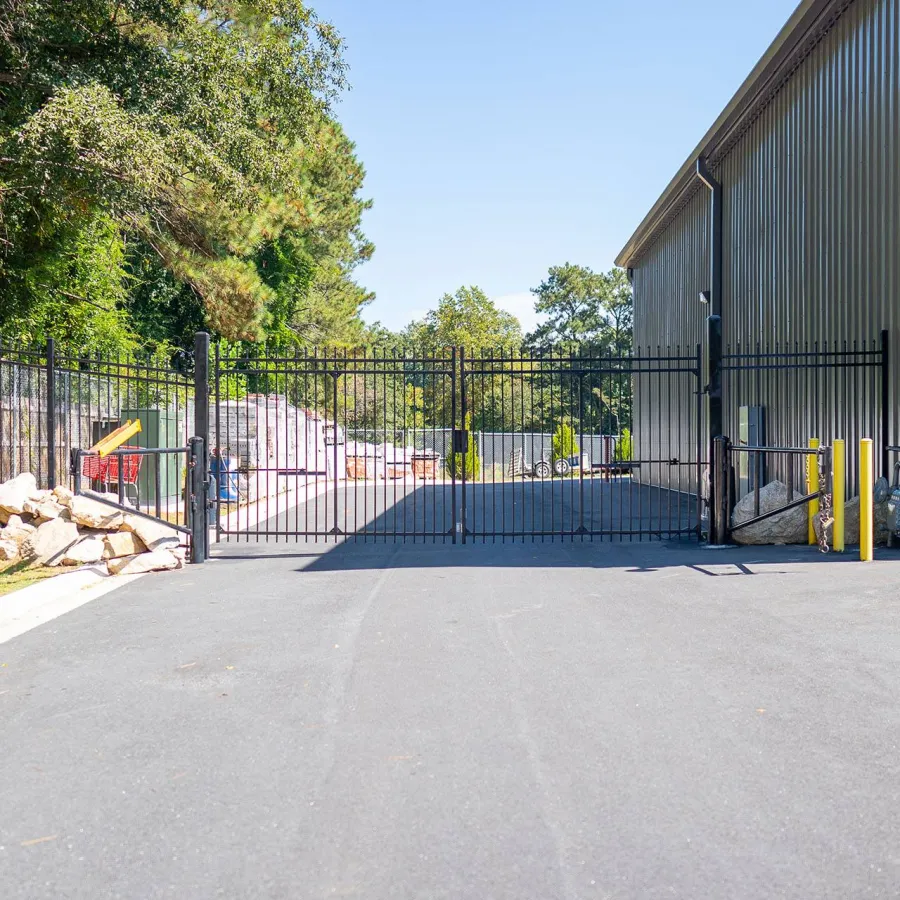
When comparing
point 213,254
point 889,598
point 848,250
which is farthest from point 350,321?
point 889,598

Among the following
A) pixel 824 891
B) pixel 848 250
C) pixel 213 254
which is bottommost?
pixel 824 891

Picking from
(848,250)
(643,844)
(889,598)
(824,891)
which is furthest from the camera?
(848,250)

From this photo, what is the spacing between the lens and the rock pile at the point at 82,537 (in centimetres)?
1009

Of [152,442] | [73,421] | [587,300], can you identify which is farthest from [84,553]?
[587,300]

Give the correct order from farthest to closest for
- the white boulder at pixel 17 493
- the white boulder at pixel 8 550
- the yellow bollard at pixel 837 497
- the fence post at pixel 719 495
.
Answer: the fence post at pixel 719 495
the white boulder at pixel 17 493
the white boulder at pixel 8 550
the yellow bollard at pixel 837 497

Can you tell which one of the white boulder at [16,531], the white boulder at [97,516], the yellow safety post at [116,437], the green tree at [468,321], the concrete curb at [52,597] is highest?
the green tree at [468,321]

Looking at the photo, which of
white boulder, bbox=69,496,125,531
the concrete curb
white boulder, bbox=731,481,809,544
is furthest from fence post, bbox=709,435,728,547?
white boulder, bbox=69,496,125,531

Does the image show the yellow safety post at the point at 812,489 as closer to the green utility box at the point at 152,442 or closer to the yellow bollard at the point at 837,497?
the yellow bollard at the point at 837,497

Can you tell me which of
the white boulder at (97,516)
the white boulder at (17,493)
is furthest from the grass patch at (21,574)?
the white boulder at (17,493)

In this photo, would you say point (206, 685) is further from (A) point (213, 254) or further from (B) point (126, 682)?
(A) point (213, 254)

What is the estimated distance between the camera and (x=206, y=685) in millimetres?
5438

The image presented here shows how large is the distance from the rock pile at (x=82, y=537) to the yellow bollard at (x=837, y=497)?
7.50 m

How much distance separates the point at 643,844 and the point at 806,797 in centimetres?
86

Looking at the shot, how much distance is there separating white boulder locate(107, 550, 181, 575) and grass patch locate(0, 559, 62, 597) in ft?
1.64
